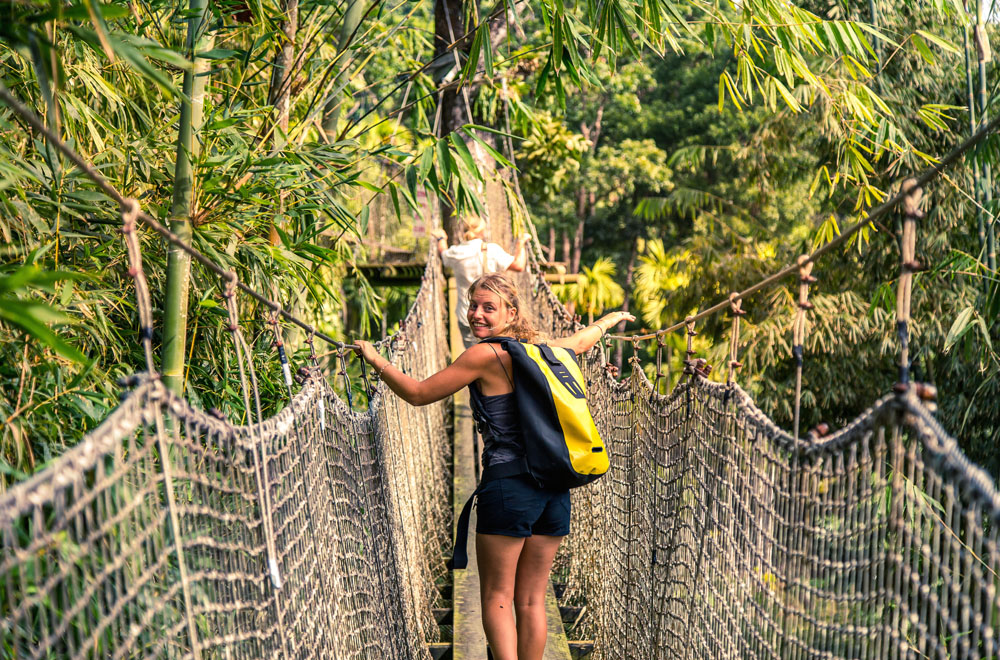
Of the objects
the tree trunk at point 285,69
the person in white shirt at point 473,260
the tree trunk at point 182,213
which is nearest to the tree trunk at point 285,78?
the tree trunk at point 285,69

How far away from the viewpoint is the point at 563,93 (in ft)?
8.15

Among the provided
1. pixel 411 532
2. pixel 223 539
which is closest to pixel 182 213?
pixel 223 539

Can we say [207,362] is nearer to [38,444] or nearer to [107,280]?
[107,280]

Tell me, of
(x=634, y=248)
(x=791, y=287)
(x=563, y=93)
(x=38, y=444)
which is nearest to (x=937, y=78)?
(x=791, y=287)

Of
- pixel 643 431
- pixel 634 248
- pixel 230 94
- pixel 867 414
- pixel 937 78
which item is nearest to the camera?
pixel 867 414

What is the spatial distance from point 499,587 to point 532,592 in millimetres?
96

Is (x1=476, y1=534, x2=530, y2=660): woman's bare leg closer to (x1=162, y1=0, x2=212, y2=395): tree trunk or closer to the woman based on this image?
the woman

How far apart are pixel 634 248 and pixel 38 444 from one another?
46.9ft

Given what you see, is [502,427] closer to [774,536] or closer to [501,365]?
[501,365]

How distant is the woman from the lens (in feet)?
5.84

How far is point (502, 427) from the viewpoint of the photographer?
180cm

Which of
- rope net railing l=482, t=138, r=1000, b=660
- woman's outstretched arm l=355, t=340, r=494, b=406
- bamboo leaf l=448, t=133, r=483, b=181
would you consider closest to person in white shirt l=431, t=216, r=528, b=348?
rope net railing l=482, t=138, r=1000, b=660

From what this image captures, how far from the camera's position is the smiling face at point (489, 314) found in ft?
6.12

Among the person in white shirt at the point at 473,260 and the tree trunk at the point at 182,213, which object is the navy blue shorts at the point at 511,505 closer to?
the tree trunk at the point at 182,213
